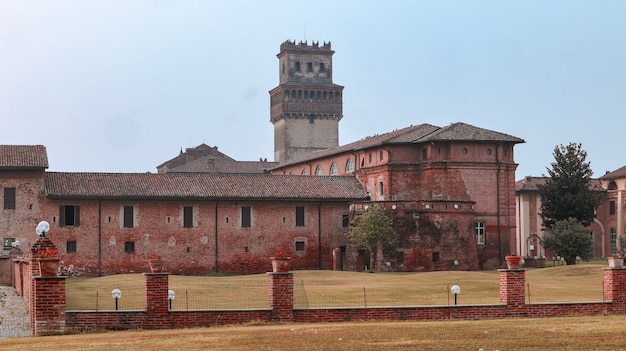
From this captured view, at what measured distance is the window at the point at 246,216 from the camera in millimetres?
62844

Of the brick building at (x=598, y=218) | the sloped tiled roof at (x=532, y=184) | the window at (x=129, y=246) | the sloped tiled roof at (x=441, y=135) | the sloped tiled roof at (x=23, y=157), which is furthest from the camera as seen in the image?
the sloped tiled roof at (x=532, y=184)

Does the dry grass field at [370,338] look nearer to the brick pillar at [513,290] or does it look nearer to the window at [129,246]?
the brick pillar at [513,290]

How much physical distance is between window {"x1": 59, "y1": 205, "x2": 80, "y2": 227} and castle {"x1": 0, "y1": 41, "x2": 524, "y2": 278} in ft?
0.18

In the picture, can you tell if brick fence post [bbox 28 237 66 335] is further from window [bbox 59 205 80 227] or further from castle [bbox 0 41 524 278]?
window [bbox 59 205 80 227]

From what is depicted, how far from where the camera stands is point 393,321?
27.7m

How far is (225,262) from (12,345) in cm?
3933

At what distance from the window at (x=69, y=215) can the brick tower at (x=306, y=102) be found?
61.0 metres

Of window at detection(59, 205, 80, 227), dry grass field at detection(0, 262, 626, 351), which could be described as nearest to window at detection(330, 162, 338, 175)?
window at detection(59, 205, 80, 227)

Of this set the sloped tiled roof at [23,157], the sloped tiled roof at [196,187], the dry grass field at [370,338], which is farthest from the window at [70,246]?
the dry grass field at [370,338]

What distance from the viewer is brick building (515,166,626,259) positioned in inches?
3430

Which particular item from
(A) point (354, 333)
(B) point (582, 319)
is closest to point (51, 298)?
(A) point (354, 333)

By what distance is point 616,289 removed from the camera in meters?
29.5

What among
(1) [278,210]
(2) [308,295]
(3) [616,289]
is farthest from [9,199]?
(3) [616,289]

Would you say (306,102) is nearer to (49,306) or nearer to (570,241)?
(570,241)
